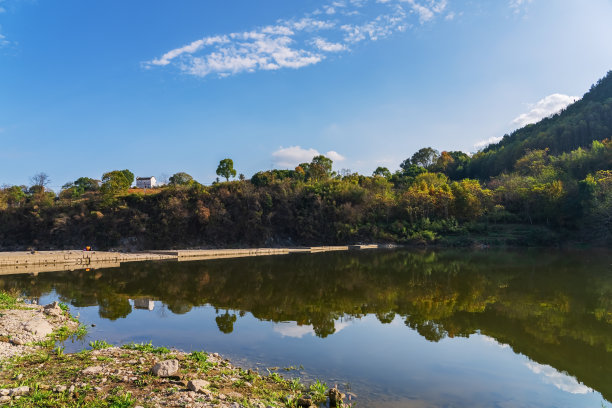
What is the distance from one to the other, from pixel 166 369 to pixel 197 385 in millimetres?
797

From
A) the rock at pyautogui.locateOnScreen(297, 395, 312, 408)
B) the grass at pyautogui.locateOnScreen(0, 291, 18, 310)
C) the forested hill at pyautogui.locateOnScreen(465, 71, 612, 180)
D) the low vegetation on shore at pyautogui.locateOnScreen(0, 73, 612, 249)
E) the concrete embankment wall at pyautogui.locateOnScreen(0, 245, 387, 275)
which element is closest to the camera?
the rock at pyautogui.locateOnScreen(297, 395, 312, 408)

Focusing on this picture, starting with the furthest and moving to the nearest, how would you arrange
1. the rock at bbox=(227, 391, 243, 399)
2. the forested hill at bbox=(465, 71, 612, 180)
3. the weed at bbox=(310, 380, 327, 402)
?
the forested hill at bbox=(465, 71, 612, 180) < the weed at bbox=(310, 380, 327, 402) < the rock at bbox=(227, 391, 243, 399)

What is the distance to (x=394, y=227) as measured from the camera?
41.3 m

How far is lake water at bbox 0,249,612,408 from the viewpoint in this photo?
6137 mm

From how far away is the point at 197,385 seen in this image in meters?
4.96

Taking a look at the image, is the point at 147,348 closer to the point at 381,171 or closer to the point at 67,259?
the point at 67,259

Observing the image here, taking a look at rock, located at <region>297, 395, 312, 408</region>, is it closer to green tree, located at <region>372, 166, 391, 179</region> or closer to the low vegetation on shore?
the low vegetation on shore

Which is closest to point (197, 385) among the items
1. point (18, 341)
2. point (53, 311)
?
point (18, 341)

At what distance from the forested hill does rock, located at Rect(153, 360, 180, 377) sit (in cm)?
6238

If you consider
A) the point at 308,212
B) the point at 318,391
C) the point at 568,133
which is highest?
the point at 568,133

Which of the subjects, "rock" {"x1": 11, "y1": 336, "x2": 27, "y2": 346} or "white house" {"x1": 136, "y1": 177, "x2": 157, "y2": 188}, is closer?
"rock" {"x1": 11, "y1": 336, "x2": 27, "y2": 346}

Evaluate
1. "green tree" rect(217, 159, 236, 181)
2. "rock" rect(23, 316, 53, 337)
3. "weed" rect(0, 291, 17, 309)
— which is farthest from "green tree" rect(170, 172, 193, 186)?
"rock" rect(23, 316, 53, 337)

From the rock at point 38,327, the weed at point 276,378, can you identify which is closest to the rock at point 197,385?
the weed at point 276,378

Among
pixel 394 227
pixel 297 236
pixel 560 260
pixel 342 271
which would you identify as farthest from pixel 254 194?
pixel 560 260
